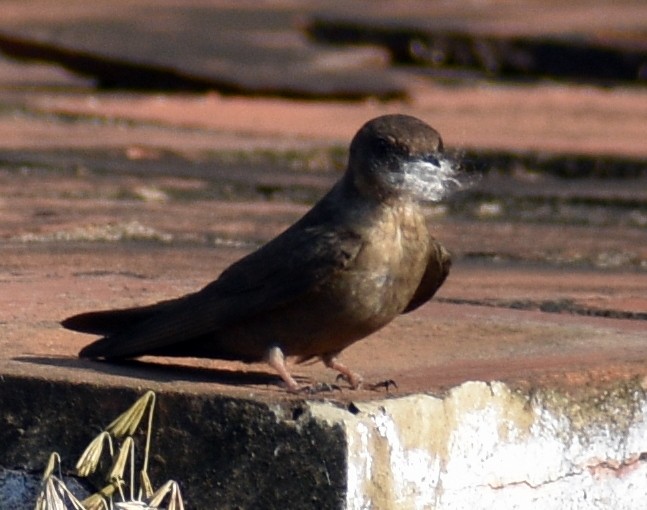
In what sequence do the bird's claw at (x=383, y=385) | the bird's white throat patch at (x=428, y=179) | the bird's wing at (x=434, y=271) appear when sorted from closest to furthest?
the bird's claw at (x=383, y=385), the bird's white throat patch at (x=428, y=179), the bird's wing at (x=434, y=271)

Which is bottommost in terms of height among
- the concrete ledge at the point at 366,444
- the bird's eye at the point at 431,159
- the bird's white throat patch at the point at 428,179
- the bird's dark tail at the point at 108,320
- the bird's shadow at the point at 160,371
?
the concrete ledge at the point at 366,444

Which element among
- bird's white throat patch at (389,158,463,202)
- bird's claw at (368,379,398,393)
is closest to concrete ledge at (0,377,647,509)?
bird's claw at (368,379,398,393)

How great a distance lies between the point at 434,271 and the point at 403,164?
237mm

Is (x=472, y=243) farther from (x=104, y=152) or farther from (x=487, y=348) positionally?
(x=104, y=152)

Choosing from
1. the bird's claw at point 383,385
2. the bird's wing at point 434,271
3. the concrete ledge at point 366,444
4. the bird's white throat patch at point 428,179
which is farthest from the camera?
the bird's wing at point 434,271

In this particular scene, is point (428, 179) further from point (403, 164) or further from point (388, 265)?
point (388, 265)

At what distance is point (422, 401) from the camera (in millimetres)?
3004

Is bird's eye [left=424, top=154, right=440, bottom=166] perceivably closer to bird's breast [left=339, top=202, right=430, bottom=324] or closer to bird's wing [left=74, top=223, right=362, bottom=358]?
bird's breast [left=339, top=202, right=430, bottom=324]

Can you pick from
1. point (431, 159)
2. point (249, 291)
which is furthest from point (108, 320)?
point (431, 159)

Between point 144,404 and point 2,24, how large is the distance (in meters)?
8.45

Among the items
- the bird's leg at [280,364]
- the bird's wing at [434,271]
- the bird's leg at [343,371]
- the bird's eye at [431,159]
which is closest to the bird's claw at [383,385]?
the bird's leg at [343,371]

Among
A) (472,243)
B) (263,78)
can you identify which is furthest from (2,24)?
(472,243)

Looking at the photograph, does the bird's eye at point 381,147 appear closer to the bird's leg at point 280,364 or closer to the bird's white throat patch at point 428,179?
the bird's white throat patch at point 428,179

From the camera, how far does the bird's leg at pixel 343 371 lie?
320cm
